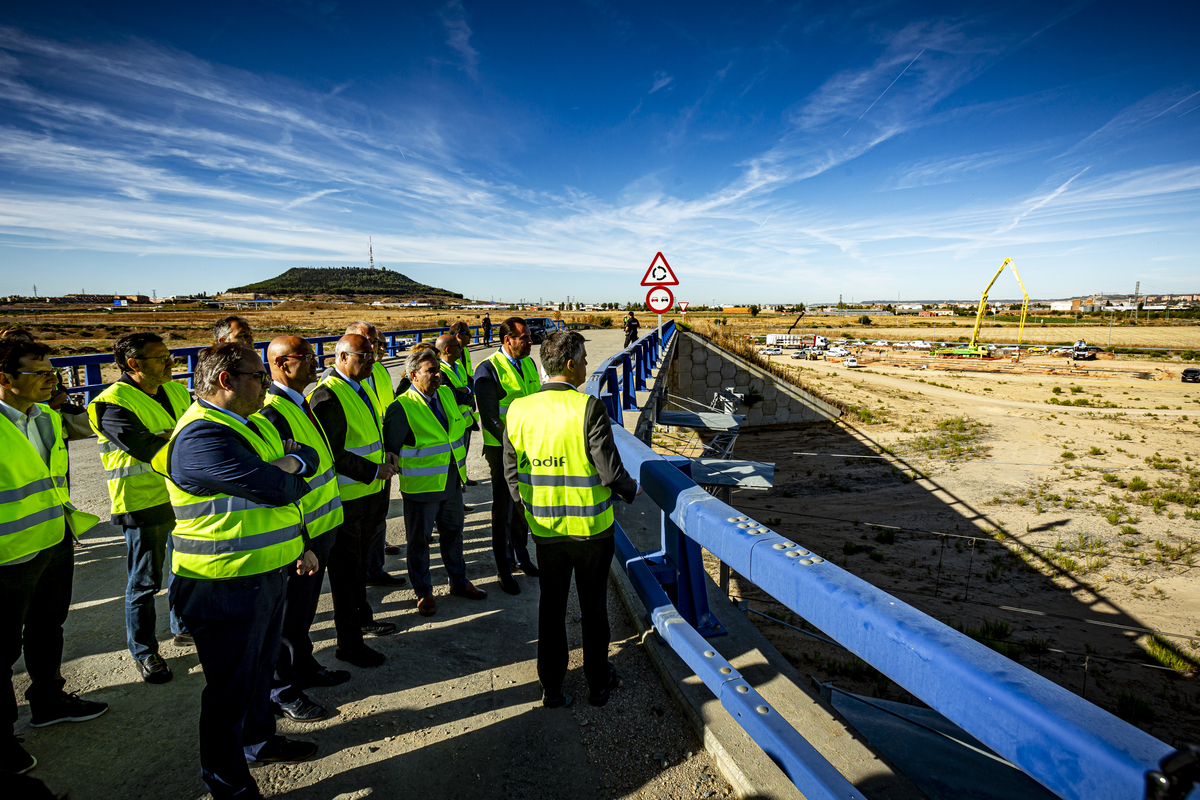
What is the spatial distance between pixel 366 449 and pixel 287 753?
1.68m

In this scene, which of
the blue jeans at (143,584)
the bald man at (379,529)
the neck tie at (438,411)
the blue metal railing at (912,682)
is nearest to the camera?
the blue metal railing at (912,682)

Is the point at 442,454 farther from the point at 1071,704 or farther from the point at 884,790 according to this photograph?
the point at 1071,704

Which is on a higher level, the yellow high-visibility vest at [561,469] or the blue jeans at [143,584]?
the yellow high-visibility vest at [561,469]

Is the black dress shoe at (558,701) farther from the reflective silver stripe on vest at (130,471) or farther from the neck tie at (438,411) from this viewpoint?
the reflective silver stripe on vest at (130,471)

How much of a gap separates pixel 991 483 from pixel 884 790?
20.0 m

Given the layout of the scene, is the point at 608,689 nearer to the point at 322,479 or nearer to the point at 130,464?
the point at 322,479

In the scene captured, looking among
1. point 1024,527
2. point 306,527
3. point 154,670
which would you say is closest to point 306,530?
point 306,527

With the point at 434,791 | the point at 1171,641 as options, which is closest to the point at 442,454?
the point at 434,791

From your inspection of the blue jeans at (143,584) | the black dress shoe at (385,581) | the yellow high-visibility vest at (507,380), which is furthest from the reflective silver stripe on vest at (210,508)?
the yellow high-visibility vest at (507,380)

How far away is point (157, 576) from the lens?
344 cm

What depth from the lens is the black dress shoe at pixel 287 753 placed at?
8.56 ft

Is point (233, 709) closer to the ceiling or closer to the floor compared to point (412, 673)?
closer to the ceiling

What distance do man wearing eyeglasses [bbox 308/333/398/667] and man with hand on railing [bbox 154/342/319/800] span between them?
3.08 ft

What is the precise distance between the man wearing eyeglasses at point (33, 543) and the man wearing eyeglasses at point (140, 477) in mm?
281
